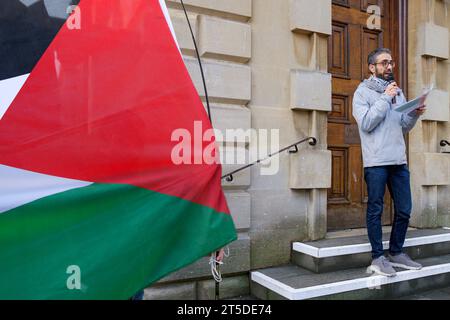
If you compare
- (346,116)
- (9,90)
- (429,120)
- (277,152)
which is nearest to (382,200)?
(277,152)

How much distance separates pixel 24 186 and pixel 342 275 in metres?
2.88

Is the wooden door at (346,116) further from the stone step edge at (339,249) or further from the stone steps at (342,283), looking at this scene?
the stone steps at (342,283)

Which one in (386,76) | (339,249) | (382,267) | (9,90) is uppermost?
(386,76)

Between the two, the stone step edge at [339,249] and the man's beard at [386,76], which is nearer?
the man's beard at [386,76]

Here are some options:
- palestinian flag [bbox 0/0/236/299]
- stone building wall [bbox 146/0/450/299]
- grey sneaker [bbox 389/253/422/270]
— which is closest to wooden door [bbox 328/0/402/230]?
stone building wall [bbox 146/0/450/299]

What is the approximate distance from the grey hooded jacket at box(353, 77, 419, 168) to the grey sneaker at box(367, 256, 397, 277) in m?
0.90

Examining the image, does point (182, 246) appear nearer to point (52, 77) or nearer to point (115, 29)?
point (52, 77)

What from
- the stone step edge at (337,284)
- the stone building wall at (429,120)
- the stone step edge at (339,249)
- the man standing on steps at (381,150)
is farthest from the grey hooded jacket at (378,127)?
the stone building wall at (429,120)

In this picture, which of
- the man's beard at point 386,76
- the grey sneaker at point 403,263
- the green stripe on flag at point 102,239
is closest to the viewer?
the green stripe on flag at point 102,239

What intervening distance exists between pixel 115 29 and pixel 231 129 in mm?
1847

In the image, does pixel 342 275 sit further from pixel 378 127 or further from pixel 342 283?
pixel 378 127

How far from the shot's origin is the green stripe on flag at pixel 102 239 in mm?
1600

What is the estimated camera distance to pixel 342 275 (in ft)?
11.3

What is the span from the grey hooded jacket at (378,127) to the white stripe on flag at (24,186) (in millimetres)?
2626
